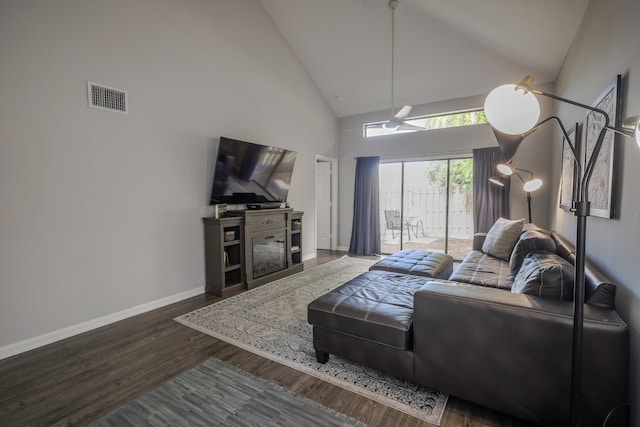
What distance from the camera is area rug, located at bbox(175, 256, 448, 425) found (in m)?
1.85

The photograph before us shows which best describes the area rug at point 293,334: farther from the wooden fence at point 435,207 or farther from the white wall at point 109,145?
the wooden fence at point 435,207

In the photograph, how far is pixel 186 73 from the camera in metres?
3.53

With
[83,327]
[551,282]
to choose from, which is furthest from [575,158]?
[83,327]

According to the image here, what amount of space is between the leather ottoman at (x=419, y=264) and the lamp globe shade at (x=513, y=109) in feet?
6.75

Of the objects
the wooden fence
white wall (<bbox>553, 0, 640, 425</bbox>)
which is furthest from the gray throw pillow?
the wooden fence

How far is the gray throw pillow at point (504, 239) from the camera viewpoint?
137 inches

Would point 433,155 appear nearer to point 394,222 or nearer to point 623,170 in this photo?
point 394,222

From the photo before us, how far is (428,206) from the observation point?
5824 mm

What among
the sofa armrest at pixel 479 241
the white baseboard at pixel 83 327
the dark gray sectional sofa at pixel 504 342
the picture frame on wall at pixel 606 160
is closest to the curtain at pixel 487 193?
the sofa armrest at pixel 479 241

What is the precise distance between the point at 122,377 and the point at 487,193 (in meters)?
5.32

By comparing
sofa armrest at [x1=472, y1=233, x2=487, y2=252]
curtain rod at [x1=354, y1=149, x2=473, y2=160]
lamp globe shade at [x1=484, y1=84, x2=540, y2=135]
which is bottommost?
sofa armrest at [x1=472, y1=233, x2=487, y2=252]

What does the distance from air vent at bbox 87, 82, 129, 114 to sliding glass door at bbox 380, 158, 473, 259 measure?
15.1 ft

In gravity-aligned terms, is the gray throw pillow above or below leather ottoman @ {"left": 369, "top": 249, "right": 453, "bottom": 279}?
above

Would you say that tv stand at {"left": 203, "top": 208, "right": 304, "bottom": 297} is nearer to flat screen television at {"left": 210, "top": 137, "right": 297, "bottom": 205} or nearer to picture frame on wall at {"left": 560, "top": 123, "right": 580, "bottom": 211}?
flat screen television at {"left": 210, "top": 137, "right": 297, "bottom": 205}
